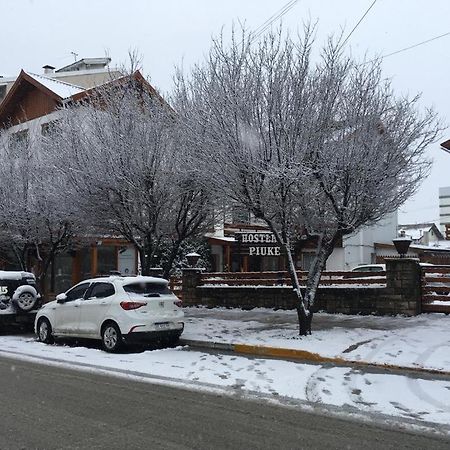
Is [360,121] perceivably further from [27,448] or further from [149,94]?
[27,448]

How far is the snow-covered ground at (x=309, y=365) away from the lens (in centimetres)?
711

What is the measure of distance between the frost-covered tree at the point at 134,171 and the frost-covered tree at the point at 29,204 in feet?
7.60

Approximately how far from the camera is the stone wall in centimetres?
1395

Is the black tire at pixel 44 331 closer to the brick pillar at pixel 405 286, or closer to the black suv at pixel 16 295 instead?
the black suv at pixel 16 295

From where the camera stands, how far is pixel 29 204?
59.7 ft

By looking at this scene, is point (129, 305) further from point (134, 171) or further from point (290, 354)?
point (134, 171)

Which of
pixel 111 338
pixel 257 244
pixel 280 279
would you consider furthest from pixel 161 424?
pixel 257 244

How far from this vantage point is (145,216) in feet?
46.9

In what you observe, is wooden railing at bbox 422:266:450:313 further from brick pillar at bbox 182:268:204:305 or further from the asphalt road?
the asphalt road

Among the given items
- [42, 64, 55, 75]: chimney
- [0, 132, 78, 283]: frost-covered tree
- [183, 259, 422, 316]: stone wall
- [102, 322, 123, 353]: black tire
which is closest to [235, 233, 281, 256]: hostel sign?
[183, 259, 422, 316]: stone wall

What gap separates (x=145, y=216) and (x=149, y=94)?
3552 millimetres

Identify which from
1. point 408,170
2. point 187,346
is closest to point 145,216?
point 187,346

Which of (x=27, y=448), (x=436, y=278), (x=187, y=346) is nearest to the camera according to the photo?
(x=27, y=448)

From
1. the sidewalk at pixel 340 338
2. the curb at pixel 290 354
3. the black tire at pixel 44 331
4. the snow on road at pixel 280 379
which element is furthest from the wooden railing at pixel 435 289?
the black tire at pixel 44 331
